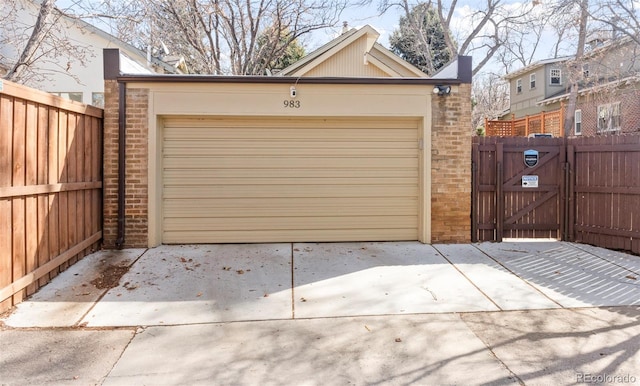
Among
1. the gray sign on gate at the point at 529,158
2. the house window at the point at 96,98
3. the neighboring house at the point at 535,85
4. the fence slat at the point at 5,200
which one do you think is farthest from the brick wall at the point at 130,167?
the neighboring house at the point at 535,85

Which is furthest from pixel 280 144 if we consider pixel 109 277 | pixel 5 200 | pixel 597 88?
pixel 597 88

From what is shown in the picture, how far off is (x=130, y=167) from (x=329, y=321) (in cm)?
438

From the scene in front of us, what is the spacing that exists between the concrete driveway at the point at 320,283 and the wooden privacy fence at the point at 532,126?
532 inches

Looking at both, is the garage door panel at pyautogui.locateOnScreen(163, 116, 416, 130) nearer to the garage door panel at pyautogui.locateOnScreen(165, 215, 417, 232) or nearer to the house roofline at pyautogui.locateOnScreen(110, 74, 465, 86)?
the house roofline at pyautogui.locateOnScreen(110, 74, 465, 86)

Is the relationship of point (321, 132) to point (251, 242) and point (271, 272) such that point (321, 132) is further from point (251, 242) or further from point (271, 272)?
point (271, 272)

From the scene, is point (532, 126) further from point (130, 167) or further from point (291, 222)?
point (130, 167)

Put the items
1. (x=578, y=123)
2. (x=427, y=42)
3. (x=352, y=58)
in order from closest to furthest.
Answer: (x=352, y=58) < (x=578, y=123) < (x=427, y=42)

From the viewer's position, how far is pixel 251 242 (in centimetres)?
741

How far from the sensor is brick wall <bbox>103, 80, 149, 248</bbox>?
22.6ft

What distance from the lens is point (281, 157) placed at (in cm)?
743

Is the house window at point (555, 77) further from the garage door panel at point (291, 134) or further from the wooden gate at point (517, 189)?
the garage door panel at point (291, 134)

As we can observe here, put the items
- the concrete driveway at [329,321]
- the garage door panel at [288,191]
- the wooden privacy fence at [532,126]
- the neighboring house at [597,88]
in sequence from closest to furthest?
the concrete driveway at [329,321] → the garage door panel at [288,191] → the neighboring house at [597,88] → the wooden privacy fence at [532,126]

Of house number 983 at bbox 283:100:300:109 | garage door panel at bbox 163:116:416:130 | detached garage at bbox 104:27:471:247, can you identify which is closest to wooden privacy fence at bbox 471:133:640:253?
detached garage at bbox 104:27:471:247

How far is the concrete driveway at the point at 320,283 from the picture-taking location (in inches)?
181
